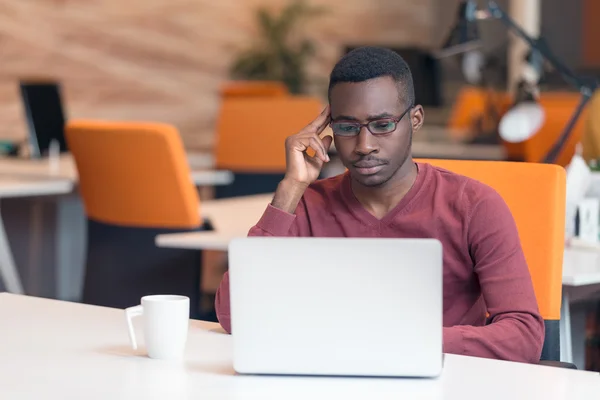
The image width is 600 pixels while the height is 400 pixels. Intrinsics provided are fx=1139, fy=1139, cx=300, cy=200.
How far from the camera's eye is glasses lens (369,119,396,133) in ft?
6.48

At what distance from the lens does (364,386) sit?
1.56 metres

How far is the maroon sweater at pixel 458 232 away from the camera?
1.97 m

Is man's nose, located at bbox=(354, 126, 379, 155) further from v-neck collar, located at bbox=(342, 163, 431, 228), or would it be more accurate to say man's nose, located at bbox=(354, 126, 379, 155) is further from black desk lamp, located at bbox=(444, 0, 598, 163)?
black desk lamp, located at bbox=(444, 0, 598, 163)

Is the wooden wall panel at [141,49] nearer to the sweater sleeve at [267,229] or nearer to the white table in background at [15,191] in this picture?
the white table in background at [15,191]

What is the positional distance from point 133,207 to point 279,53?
6.63 m

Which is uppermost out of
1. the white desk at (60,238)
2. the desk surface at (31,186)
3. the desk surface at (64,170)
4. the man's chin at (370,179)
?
the man's chin at (370,179)

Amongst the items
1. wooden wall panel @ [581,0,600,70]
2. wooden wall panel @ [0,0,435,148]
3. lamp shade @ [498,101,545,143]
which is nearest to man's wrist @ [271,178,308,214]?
lamp shade @ [498,101,545,143]

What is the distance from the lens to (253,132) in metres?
5.52

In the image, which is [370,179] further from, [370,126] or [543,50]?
[543,50]

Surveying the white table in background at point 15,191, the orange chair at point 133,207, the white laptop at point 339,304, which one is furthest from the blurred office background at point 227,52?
the white laptop at point 339,304

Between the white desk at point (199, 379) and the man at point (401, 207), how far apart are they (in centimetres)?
20

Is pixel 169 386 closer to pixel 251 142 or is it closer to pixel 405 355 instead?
pixel 405 355

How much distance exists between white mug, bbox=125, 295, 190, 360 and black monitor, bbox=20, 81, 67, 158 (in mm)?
4097

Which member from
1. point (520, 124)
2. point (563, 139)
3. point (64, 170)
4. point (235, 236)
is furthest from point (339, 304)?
point (64, 170)
